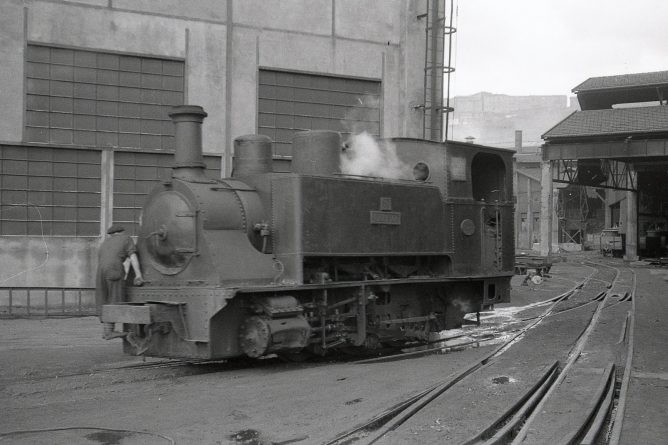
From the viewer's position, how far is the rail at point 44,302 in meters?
14.3

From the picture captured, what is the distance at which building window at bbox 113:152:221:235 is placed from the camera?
15859 millimetres

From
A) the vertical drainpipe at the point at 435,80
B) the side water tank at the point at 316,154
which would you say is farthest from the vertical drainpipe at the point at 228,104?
→ the side water tank at the point at 316,154

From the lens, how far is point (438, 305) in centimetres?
1072

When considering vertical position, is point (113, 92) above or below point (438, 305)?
above

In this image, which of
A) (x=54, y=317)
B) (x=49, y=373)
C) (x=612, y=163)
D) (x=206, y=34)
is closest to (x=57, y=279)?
(x=54, y=317)

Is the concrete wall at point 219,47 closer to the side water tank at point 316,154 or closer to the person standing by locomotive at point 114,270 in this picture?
the person standing by locomotive at point 114,270

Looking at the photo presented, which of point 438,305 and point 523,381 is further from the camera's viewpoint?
point 438,305

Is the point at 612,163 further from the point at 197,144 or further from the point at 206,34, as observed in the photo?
the point at 197,144

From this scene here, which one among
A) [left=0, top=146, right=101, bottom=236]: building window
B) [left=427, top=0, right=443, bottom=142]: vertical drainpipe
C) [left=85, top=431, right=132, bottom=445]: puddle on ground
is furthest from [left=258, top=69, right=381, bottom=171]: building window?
[left=85, top=431, right=132, bottom=445]: puddle on ground

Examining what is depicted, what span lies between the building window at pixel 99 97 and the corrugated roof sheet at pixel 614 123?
23.1m

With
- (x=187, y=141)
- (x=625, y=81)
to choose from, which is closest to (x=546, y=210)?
(x=625, y=81)

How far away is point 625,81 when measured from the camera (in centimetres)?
3803

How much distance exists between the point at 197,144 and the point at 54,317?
7315 mm

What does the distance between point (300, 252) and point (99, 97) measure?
9.36 meters
